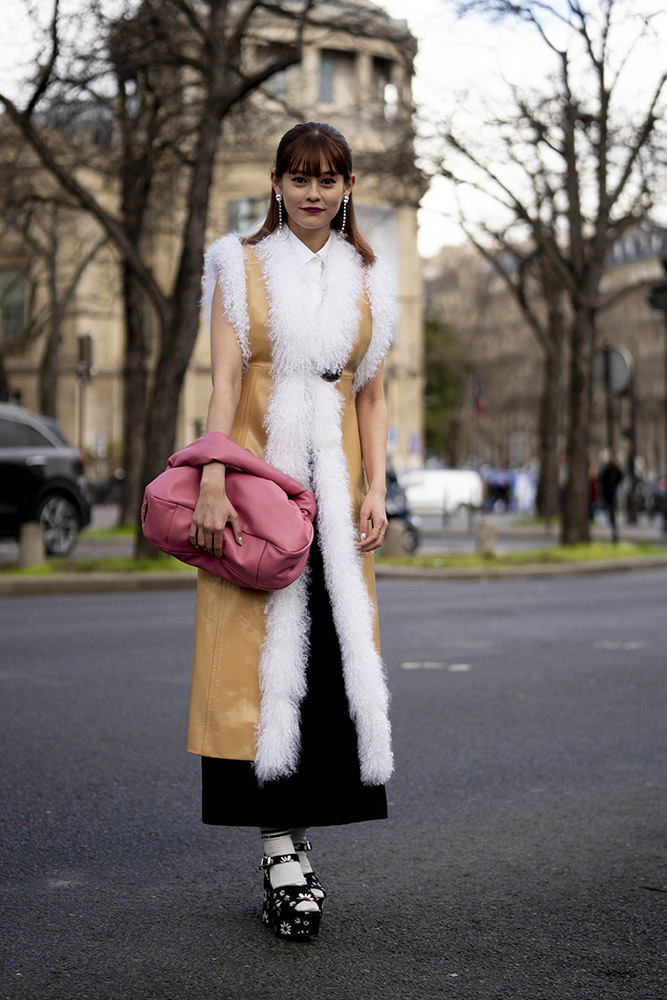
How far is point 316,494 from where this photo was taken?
3.72 m

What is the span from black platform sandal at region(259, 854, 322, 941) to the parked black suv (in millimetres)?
13401

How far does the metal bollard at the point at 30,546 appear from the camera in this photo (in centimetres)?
1580

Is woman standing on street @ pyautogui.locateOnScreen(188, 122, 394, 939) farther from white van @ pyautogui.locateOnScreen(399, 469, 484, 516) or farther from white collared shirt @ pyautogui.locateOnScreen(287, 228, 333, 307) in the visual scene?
white van @ pyautogui.locateOnScreen(399, 469, 484, 516)

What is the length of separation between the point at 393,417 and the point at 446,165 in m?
38.4

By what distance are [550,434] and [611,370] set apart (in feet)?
33.1

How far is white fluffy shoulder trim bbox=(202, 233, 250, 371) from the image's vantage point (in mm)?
3717

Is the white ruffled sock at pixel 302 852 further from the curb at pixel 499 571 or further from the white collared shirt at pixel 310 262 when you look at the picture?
the curb at pixel 499 571

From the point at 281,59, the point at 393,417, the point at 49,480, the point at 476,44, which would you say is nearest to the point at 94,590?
the point at 49,480

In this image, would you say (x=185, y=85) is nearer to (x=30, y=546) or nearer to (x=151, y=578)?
(x=30, y=546)

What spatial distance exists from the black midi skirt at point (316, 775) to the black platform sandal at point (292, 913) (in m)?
0.16

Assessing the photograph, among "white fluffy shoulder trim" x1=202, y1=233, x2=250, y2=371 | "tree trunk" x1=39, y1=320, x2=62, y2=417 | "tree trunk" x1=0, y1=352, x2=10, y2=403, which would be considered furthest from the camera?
"tree trunk" x1=39, y1=320, x2=62, y2=417

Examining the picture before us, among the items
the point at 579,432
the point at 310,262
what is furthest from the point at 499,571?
the point at 310,262

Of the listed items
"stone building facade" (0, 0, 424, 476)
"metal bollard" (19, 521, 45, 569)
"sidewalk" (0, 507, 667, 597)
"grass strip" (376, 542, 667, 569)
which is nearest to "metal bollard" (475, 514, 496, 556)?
"grass strip" (376, 542, 667, 569)

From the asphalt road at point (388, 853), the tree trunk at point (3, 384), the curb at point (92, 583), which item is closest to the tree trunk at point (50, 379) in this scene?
the tree trunk at point (3, 384)
